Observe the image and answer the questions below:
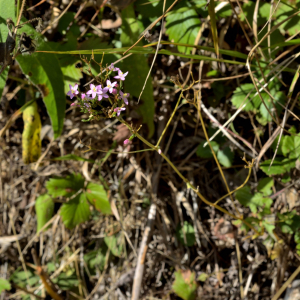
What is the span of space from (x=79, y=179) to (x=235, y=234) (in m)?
1.04

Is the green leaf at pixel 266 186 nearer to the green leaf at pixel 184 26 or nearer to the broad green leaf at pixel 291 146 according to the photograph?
the broad green leaf at pixel 291 146

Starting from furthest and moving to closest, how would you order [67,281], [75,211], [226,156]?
[67,281] < [75,211] < [226,156]

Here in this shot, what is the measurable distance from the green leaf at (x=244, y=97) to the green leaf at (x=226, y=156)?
10.7 inches

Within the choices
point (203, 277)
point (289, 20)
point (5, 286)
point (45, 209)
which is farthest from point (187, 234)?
point (5, 286)

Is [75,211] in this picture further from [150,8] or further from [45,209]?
[150,8]

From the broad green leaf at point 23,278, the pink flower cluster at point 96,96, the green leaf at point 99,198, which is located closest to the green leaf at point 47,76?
the green leaf at point 99,198

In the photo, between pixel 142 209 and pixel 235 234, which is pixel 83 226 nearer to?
pixel 142 209

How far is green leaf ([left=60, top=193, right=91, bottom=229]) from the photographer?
1.75m

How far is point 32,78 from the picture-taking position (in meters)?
1.42

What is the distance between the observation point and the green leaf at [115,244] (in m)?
1.96

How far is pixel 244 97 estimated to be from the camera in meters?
1.51

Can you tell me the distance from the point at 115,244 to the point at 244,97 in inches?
51.0

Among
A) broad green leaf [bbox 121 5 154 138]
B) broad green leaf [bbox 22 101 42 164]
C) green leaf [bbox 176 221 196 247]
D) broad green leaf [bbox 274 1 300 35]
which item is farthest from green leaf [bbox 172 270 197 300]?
broad green leaf [bbox 274 1 300 35]

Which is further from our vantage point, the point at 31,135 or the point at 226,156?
the point at 31,135
